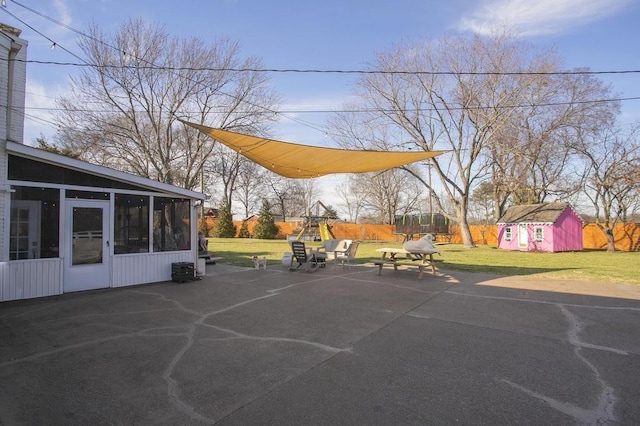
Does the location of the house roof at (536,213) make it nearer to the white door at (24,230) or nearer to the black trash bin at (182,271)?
the black trash bin at (182,271)

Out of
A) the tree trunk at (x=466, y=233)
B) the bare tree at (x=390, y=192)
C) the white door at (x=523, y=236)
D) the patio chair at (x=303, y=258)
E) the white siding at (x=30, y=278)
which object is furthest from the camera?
the bare tree at (x=390, y=192)

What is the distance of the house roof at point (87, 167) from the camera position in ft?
20.8

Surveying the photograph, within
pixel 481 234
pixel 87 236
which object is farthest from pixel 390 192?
pixel 87 236

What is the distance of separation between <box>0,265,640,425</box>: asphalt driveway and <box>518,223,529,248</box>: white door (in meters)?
17.0

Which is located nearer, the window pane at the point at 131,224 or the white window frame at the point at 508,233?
the window pane at the point at 131,224

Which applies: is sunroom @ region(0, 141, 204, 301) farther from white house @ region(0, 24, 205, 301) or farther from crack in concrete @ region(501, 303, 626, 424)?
crack in concrete @ region(501, 303, 626, 424)

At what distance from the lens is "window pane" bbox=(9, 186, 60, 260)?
6410 mm

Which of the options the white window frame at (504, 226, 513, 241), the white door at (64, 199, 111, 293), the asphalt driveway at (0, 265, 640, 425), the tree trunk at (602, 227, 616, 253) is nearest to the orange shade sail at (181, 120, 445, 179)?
the white door at (64, 199, 111, 293)

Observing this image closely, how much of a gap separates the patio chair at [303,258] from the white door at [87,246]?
4.84 m

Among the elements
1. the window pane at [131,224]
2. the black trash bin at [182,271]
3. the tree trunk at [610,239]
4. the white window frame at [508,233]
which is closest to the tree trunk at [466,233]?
the white window frame at [508,233]

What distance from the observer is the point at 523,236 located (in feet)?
73.3

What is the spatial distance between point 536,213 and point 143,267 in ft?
73.8

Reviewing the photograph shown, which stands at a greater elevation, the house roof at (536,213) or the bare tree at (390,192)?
the bare tree at (390,192)

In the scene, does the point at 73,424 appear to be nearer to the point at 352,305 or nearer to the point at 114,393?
the point at 114,393
